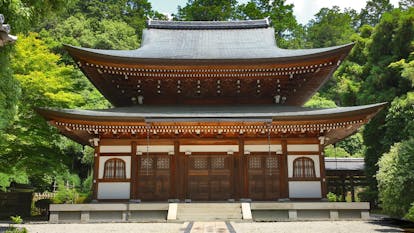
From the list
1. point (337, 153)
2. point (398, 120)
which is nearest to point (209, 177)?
point (398, 120)

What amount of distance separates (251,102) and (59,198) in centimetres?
1271

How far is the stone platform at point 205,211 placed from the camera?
14.8 metres

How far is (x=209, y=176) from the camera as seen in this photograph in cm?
1700

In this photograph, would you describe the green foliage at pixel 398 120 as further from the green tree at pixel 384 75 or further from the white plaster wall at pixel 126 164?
the white plaster wall at pixel 126 164

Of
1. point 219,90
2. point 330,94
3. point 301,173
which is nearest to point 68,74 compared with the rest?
point 219,90

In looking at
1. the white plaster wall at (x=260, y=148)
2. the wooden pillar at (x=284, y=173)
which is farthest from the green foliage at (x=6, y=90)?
the wooden pillar at (x=284, y=173)

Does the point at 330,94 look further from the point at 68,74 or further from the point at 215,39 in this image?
the point at 68,74

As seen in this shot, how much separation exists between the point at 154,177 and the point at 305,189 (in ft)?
22.1

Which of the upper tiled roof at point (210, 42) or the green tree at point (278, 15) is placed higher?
the green tree at point (278, 15)

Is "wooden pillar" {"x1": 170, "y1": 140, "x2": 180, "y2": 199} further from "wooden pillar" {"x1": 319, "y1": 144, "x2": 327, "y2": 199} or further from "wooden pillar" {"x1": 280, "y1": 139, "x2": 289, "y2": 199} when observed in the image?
"wooden pillar" {"x1": 319, "y1": 144, "x2": 327, "y2": 199}

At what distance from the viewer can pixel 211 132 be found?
16500 millimetres

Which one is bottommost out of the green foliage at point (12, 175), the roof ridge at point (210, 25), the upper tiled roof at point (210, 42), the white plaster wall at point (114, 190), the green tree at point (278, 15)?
the white plaster wall at point (114, 190)

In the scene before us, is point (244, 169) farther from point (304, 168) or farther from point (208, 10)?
point (208, 10)

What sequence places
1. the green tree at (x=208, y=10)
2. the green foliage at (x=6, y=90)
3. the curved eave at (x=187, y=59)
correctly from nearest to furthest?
the green foliage at (x=6, y=90), the curved eave at (x=187, y=59), the green tree at (x=208, y=10)
